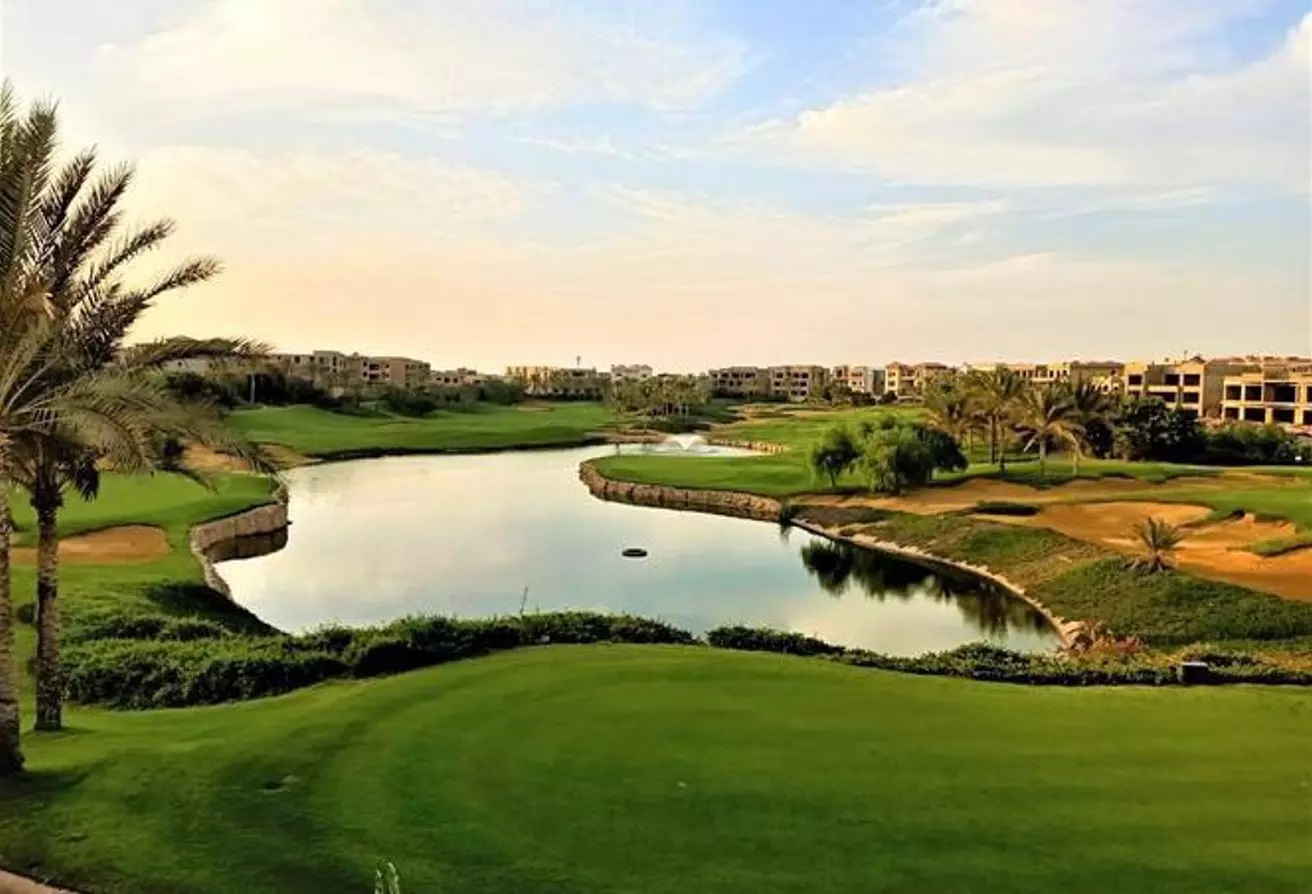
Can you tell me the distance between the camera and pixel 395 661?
676 inches

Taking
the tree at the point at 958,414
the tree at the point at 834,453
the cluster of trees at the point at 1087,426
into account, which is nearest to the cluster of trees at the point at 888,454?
the tree at the point at 834,453

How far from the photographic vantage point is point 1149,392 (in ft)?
394

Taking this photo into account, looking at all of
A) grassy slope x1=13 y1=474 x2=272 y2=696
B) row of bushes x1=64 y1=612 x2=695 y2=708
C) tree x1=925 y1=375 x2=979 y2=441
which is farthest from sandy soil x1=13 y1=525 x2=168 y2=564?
tree x1=925 y1=375 x2=979 y2=441

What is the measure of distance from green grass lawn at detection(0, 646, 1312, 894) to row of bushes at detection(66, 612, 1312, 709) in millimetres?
1833

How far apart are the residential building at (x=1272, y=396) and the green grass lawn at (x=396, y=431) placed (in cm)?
6446

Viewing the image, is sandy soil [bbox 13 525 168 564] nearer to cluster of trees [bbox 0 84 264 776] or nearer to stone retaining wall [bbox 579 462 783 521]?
cluster of trees [bbox 0 84 264 776]

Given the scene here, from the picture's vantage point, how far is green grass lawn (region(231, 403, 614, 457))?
9181 cm

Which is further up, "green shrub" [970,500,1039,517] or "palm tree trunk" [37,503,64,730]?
"palm tree trunk" [37,503,64,730]

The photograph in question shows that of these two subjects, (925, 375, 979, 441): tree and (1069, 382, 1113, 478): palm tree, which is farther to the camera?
(925, 375, 979, 441): tree

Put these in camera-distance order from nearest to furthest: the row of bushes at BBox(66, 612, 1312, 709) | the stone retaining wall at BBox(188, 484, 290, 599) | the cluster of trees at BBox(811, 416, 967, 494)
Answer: the row of bushes at BBox(66, 612, 1312, 709)
the stone retaining wall at BBox(188, 484, 290, 599)
the cluster of trees at BBox(811, 416, 967, 494)

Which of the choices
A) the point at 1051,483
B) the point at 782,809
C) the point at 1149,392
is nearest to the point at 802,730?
the point at 782,809

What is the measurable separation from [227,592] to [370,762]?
77.0 ft

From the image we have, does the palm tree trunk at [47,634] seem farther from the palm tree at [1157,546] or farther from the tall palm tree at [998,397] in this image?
the tall palm tree at [998,397]

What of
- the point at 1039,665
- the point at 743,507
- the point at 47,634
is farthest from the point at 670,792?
the point at 743,507
